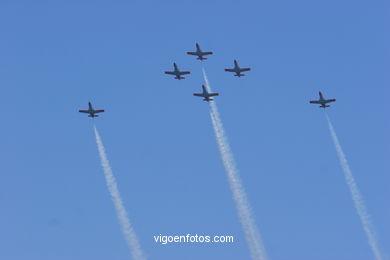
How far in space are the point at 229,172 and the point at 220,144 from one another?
940 cm

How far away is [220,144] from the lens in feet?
650

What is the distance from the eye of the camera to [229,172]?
191000mm
